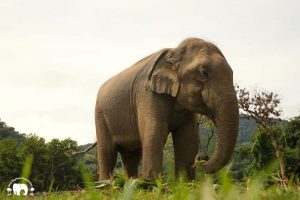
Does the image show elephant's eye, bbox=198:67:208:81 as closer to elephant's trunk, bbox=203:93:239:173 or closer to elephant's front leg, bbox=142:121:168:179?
elephant's trunk, bbox=203:93:239:173

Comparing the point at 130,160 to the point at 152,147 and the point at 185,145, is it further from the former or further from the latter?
the point at 152,147

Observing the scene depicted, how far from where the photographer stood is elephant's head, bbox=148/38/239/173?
6.51m

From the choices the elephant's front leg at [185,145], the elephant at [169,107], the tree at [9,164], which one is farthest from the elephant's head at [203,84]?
the tree at [9,164]

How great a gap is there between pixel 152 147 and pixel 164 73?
115cm

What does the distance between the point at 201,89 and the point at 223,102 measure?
1.47 ft

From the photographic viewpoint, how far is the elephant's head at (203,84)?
6.51m

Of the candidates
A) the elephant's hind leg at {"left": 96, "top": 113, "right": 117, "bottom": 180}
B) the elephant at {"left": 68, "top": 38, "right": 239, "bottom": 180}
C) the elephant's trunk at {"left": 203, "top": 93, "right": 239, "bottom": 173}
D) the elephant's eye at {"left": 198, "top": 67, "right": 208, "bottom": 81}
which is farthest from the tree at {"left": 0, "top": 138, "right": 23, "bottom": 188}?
the elephant's trunk at {"left": 203, "top": 93, "right": 239, "bottom": 173}

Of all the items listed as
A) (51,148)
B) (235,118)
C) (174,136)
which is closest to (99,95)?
(174,136)

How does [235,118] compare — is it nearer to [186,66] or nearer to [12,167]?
[186,66]

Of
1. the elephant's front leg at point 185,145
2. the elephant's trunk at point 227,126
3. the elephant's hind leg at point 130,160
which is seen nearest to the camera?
the elephant's trunk at point 227,126

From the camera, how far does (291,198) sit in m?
1.43

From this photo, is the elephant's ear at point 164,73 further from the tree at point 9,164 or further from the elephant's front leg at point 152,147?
the tree at point 9,164

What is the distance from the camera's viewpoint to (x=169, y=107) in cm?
723

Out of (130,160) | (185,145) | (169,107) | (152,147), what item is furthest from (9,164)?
(152,147)
